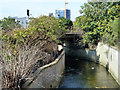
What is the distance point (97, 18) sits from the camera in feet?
67.1

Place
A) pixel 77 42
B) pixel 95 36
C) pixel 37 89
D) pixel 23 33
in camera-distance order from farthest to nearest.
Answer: pixel 77 42 < pixel 95 36 < pixel 23 33 < pixel 37 89

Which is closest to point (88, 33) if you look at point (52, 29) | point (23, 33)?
point (52, 29)

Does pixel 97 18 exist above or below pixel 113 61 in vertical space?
above

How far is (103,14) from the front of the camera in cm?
1988

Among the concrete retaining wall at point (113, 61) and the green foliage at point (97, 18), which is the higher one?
the green foliage at point (97, 18)

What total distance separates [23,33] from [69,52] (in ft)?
56.1

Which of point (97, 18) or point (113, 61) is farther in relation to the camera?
point (97, 18)

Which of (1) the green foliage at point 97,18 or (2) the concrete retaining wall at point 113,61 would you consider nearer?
(2) the concrete retaining wall at point 113,61

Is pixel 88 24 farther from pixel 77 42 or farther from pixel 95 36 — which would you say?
pixel 77 42

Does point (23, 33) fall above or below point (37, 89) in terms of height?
above

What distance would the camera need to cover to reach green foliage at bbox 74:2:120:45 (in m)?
19.3

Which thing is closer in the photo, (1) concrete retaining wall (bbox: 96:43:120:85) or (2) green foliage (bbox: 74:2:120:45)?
(1) concrete retaining wall (bbox: 96:43:120:85)

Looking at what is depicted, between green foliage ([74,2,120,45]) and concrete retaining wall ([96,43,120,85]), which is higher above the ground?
green foliage ([74,2,120,45])

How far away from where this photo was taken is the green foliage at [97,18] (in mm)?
19281
